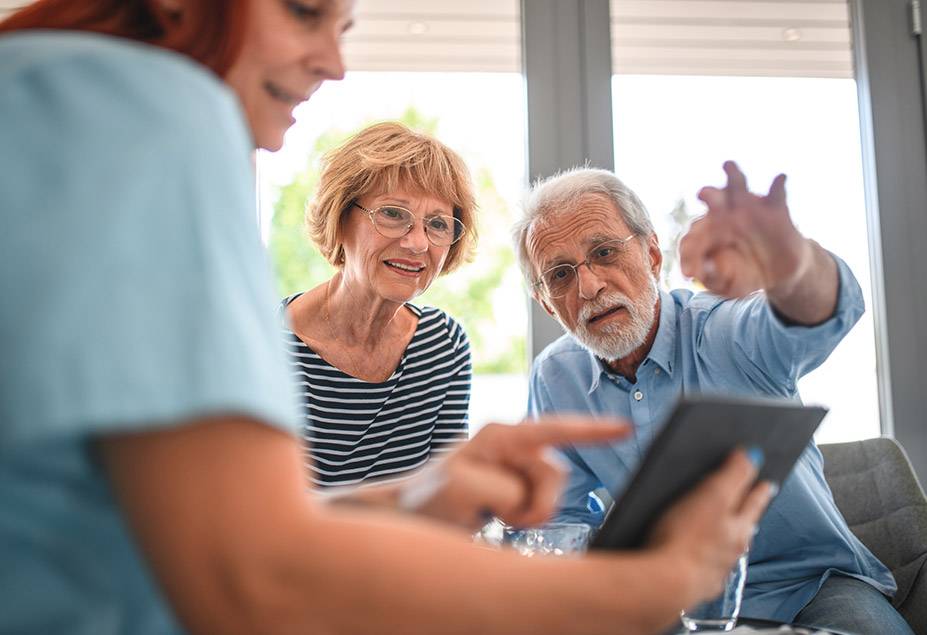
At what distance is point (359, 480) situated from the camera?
7.08ft

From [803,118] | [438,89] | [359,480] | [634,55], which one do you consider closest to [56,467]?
[359,480]

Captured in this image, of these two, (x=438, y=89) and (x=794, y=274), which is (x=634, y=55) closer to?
(x=438, y=89)

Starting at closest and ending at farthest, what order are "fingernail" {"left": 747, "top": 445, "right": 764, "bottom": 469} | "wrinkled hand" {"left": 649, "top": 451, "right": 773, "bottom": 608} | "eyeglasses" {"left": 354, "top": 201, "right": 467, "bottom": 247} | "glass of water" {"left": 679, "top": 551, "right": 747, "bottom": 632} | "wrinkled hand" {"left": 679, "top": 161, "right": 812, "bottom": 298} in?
"wrinkled hand" {"left": 649, "top": 451, "right": 773, "bottom": 608} → "fingernail" {"left": 747, "top": 445, "right": 764, "bottom": 469} → "wrinkled hand" {"left": 679, "top": 161, "right": 812, "bottom": 298} → "glass of water" {"left": 679, "top": 551, "right": 747, "bottom": 632} → "eyeglasses" {"left": 354, "top": 201, "right": 467, "bottom": 247}

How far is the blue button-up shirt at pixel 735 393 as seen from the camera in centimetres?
184

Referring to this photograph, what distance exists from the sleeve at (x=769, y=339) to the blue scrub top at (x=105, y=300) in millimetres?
1200

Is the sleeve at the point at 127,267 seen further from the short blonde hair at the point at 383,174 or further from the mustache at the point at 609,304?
the short blonde hair at the point at 383,174

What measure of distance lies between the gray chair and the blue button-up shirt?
0.13 metres

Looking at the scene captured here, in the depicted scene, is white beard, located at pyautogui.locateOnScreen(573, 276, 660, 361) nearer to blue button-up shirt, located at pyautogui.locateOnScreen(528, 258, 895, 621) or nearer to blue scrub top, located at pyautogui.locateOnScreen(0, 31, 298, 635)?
blue button-up shirt, located at pyautogui.locateOnScreen(528, 258, 895, 621)

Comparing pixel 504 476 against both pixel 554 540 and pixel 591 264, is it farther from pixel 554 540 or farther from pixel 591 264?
pixel 591 264

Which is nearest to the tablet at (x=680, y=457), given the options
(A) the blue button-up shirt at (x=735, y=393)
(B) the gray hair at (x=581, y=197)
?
(A) the blue button-up shirt at (x=735, y=393)

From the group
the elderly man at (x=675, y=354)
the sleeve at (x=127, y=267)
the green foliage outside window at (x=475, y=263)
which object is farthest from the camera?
the green foliage outside window at (x=475, y=263)

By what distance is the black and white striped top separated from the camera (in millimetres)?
2148

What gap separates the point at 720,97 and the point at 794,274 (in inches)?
83.6

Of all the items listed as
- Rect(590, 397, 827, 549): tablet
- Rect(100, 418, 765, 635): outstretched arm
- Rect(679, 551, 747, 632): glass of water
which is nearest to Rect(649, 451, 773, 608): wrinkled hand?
Rect(590, 397, 827, 549): tablet
